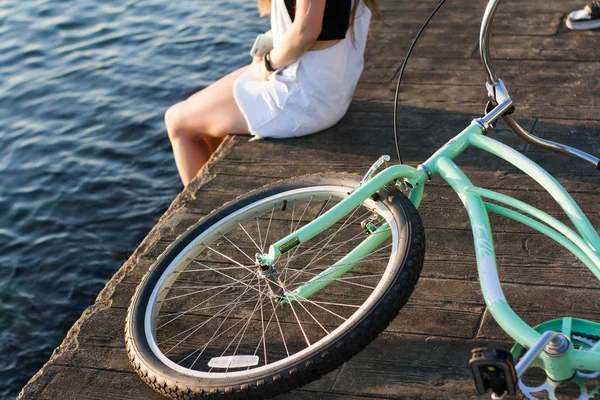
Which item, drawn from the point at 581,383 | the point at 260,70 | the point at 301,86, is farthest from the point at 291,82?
the point at 581,383

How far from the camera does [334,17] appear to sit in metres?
3.39

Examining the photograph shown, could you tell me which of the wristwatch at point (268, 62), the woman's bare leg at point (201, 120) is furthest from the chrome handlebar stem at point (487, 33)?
the woman's bare leg at point (201, 120)

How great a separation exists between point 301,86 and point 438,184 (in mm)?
732

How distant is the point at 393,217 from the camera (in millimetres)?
2330

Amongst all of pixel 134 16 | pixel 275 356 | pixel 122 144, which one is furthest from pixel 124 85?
pixel 275 356

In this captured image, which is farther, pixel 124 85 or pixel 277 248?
pixel 124 85

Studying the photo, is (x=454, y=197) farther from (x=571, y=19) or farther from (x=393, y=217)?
(x=571, y=19)

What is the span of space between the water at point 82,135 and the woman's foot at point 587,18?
2.60 meters

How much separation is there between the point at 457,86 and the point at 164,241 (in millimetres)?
1801

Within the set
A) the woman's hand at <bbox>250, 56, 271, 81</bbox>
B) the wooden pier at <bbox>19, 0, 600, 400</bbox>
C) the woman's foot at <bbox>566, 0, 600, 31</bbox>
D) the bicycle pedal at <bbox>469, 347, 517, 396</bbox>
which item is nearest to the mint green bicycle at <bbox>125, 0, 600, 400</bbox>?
the bicycle pedal at <bbox>469, 347, 517, 396</bbox>

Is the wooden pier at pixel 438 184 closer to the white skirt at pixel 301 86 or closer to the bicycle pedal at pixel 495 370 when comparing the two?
the white skirt at pixel 301 86

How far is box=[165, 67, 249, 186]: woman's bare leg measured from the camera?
3629 mm

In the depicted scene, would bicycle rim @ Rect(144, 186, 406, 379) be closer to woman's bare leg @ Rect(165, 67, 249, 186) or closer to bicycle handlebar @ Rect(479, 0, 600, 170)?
Answer: bicycle handlebar @ Rect(479, 0, 600, 170)

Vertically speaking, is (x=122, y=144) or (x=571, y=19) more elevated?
(x=571, y=19)
